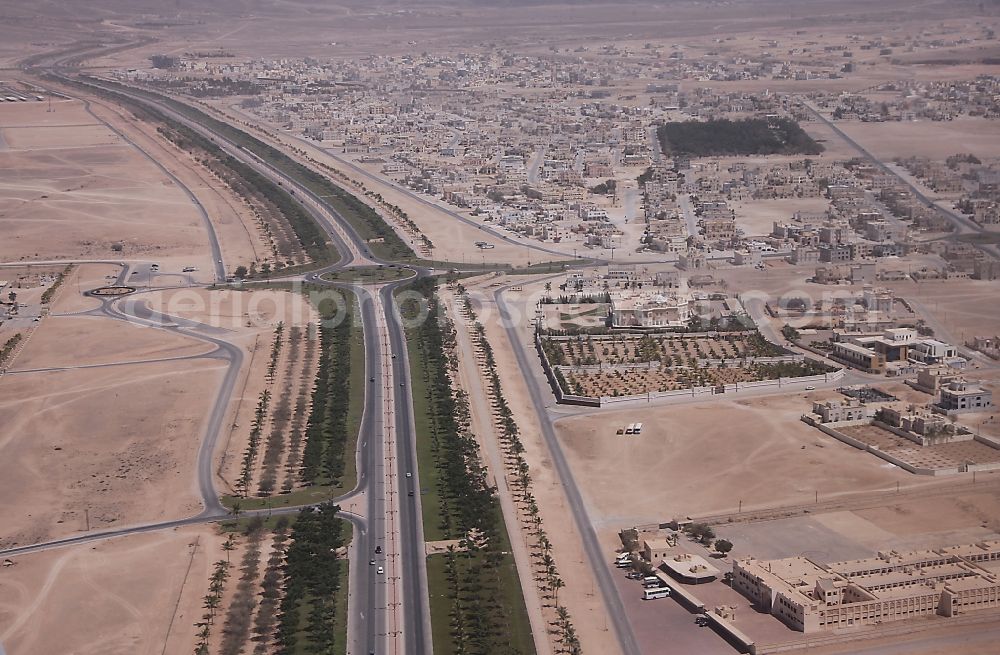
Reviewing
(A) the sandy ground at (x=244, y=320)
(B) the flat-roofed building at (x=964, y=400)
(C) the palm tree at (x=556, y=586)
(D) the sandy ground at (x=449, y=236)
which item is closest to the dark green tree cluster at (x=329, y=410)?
(A) the sandy ground at (x=244, y=320)

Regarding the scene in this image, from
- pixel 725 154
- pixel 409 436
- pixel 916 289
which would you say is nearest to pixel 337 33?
pixel 725 154

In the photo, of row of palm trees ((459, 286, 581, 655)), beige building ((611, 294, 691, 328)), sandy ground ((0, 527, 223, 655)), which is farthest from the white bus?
beige building ((611, 294, 691, 328))

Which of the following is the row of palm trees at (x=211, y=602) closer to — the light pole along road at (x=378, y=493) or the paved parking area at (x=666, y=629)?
the light pole along road at (x=378, y=493)

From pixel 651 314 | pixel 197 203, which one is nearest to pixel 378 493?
pixel 651 314

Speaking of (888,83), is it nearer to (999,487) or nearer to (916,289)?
(916,289)

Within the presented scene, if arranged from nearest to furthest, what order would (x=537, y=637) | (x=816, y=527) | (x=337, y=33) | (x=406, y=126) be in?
1. (x=537, y=637)
2. (x=816, y=527)
3. (x=406, y=126)
4. (x=337, y=33)
